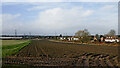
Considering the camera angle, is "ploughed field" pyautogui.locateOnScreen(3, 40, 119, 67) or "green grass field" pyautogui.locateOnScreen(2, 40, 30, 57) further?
"green grass field" pyautogui.locateOnScreen(2, 40, 30, 57)

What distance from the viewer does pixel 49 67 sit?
10344 millimetres

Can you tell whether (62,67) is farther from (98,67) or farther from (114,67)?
(114,67)

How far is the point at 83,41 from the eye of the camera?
63.7m

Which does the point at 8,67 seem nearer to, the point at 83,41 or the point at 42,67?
the point at 42,67

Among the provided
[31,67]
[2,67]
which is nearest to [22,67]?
[31,67]

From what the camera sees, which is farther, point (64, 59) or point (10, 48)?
point (10, 48)

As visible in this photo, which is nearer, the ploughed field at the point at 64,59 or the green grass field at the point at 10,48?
the ploughed field at the point at 64,59

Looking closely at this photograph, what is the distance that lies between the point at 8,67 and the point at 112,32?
10410 cm

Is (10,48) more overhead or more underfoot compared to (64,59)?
more underfoot

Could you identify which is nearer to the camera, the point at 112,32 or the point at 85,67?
the point at 85,67

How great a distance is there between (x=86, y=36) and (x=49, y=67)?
5370cm

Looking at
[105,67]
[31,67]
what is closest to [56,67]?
[31,67]

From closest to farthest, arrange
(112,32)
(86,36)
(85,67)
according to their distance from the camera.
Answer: (85,67) < (86,36) < (112,32)

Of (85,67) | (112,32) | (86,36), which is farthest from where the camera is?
(112,32)
